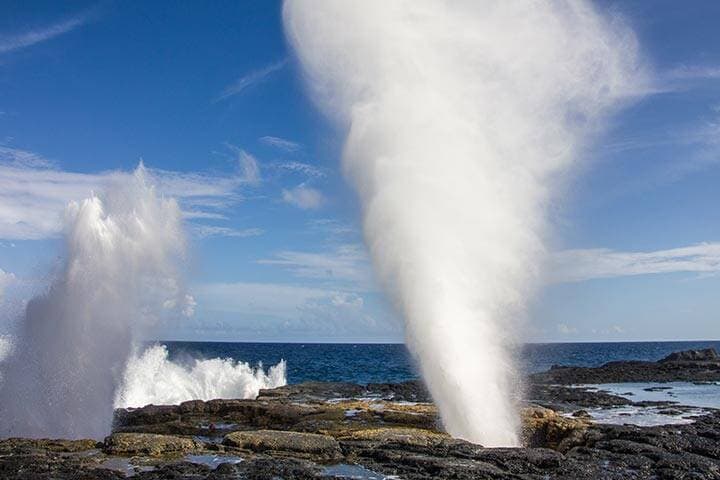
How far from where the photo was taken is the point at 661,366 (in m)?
71.9

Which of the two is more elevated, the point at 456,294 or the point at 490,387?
the point at 456,294

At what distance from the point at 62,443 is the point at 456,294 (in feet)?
49.1

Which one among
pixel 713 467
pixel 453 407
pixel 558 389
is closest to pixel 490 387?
pixel 453 407

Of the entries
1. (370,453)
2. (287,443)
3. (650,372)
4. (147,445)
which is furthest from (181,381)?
(650,372)

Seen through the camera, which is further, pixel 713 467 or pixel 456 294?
pixel 456 294

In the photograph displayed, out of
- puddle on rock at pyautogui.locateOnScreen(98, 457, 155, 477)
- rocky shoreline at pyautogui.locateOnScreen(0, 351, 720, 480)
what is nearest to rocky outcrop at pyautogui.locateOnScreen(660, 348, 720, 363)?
rocky shoreline at pyautogui.locateOnScreen(0, 351, 720, 480)

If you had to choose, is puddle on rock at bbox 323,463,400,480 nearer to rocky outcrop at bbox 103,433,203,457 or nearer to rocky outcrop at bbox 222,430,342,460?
rocky outcrop at bbox 222,430,342,460

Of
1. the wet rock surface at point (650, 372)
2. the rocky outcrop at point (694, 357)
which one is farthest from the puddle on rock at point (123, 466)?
the rocky outcrop at point (694, 357)

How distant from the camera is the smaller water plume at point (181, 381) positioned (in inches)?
1715

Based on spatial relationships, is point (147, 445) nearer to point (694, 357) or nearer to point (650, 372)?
point (650, 372)

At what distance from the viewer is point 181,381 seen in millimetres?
47750

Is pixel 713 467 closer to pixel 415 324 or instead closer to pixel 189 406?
pixel 415 324

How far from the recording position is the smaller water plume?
43562mm

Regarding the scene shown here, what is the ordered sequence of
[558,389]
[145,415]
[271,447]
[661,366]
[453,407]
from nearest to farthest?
[271,447] → [453,407] → [145,415] → [558,389] → [661,366]
